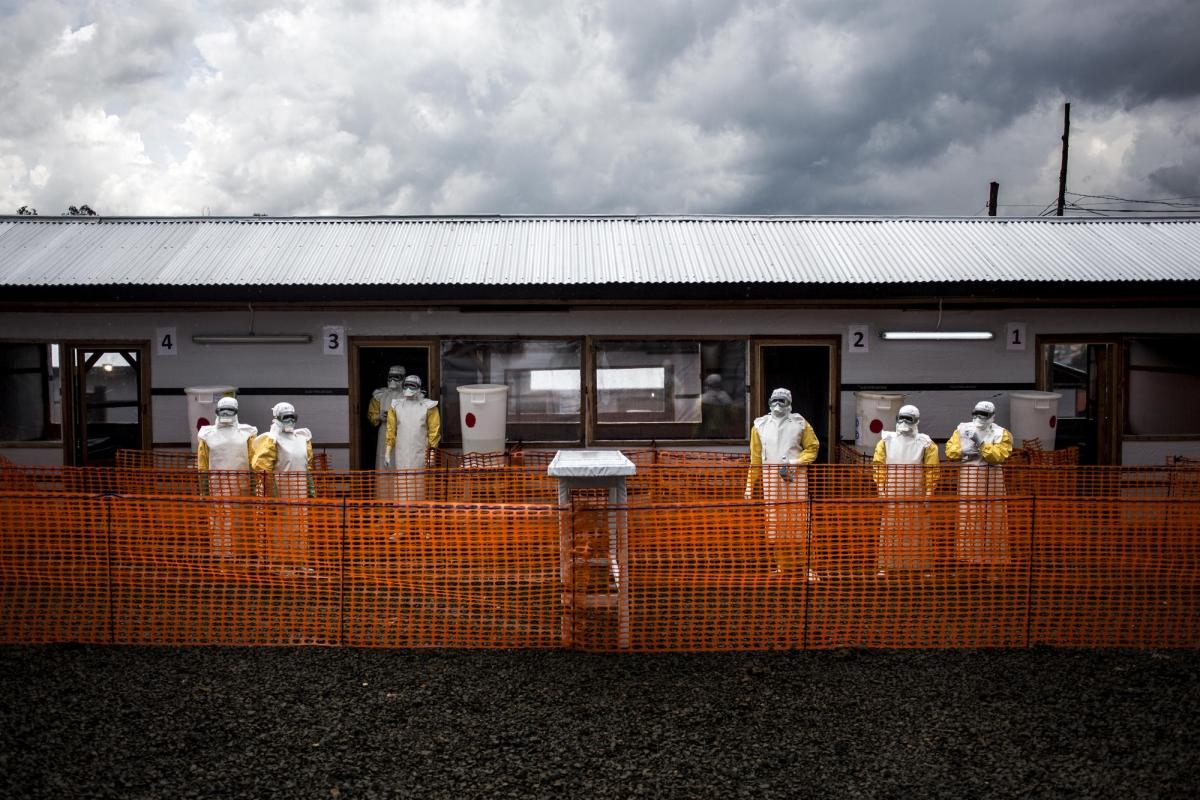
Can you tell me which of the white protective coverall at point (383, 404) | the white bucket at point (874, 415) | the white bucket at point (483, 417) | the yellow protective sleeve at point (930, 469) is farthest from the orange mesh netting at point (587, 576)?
the white protective coverall at point (383, 404)

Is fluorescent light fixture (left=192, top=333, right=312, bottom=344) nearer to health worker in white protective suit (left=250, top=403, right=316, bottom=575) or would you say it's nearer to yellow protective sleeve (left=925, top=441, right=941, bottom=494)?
health worker in white protective suit (left=250, top=403, right=316, bottom=575)

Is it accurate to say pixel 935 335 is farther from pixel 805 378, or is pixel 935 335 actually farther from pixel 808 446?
pixel 808 446

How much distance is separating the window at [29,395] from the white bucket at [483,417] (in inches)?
227

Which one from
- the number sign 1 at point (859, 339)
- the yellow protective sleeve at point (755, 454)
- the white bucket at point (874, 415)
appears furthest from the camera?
the number sign 1 at point (859, 339)

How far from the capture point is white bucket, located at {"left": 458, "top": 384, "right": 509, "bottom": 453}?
9953 mm

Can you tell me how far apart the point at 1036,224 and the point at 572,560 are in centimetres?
1065

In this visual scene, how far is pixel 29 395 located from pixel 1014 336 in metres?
13.3

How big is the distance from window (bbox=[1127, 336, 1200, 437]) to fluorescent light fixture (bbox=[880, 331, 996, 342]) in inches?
110

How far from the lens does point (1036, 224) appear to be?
13.0m

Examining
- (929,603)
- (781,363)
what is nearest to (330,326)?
(781,363)

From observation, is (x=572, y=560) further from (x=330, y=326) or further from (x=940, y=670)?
(x=330, y=326)

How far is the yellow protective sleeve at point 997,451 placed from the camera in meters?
8.27

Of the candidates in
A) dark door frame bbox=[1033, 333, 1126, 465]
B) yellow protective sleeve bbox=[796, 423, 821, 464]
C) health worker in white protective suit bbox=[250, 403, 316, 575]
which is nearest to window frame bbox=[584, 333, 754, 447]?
yellow protective sleeve bbox=[796, 423, 821, 464]

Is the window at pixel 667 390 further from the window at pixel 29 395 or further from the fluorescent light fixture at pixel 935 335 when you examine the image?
the window at pixel 29 395
